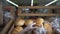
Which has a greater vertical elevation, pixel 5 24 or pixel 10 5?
pixel 10 5

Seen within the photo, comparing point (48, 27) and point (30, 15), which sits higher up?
point (30, 15)

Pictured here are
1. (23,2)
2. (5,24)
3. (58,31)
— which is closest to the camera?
(58,31)

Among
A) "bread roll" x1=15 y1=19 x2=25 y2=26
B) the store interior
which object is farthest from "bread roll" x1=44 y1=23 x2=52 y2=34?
"bread roll" x1=15 y1=19 x2=25 y2=26

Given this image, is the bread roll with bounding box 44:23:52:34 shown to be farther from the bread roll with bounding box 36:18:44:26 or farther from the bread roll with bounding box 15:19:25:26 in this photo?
the bread roll with bounding box 15:19:25:26

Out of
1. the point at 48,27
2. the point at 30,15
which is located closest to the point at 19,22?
the point at 30,15

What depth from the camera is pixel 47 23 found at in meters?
1.28

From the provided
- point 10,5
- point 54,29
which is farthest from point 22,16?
point 54,29

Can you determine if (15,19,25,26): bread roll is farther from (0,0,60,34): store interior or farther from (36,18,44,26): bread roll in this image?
(36,18,44,26): bread roll

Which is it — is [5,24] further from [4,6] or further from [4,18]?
[4,6]

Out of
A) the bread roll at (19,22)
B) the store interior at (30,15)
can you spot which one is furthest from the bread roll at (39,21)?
the bread roll at (19,22)

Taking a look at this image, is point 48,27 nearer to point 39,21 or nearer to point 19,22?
point 39,21

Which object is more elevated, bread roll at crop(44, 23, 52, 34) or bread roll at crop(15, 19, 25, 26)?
bread roll at crop(15, 19, 25, 26)

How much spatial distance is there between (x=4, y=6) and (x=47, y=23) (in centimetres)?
41

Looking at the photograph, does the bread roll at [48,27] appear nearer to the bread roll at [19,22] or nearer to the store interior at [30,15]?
the store interior at [30,15]
